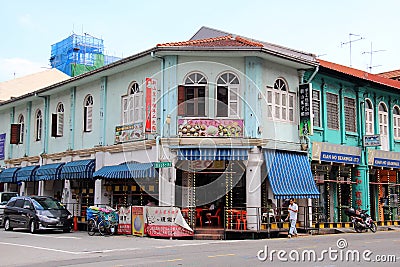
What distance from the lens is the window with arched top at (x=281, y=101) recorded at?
22156 mm

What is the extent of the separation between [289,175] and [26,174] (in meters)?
15.7

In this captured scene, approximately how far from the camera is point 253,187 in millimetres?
20859

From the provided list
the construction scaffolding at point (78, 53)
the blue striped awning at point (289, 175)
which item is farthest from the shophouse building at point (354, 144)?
the construction scaffolding at point (78, 53)

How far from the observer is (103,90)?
25.3 metres

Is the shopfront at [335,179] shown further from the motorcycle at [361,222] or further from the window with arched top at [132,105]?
the window with arched top at [132,105]

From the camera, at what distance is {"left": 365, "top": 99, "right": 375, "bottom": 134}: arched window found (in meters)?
27.2

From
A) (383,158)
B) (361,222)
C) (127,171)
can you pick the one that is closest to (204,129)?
(127,171)

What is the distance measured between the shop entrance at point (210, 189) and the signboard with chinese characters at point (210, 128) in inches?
51.4

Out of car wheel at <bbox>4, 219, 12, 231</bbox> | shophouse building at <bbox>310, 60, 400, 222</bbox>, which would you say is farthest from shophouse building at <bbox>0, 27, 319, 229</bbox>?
car wheel at <bbox>4, 219, 12, 231</bbox>

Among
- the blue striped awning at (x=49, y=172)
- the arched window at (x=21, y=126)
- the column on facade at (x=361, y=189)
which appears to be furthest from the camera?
the arched window at (x=21, y=126)

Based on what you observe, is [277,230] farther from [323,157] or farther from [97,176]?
[97,176]

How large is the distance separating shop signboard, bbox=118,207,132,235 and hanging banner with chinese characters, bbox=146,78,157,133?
11.3ft

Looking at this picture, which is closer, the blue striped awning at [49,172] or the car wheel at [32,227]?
the car wheel at [32,227]

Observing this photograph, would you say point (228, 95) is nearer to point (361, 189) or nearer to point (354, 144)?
point (354, 144)
